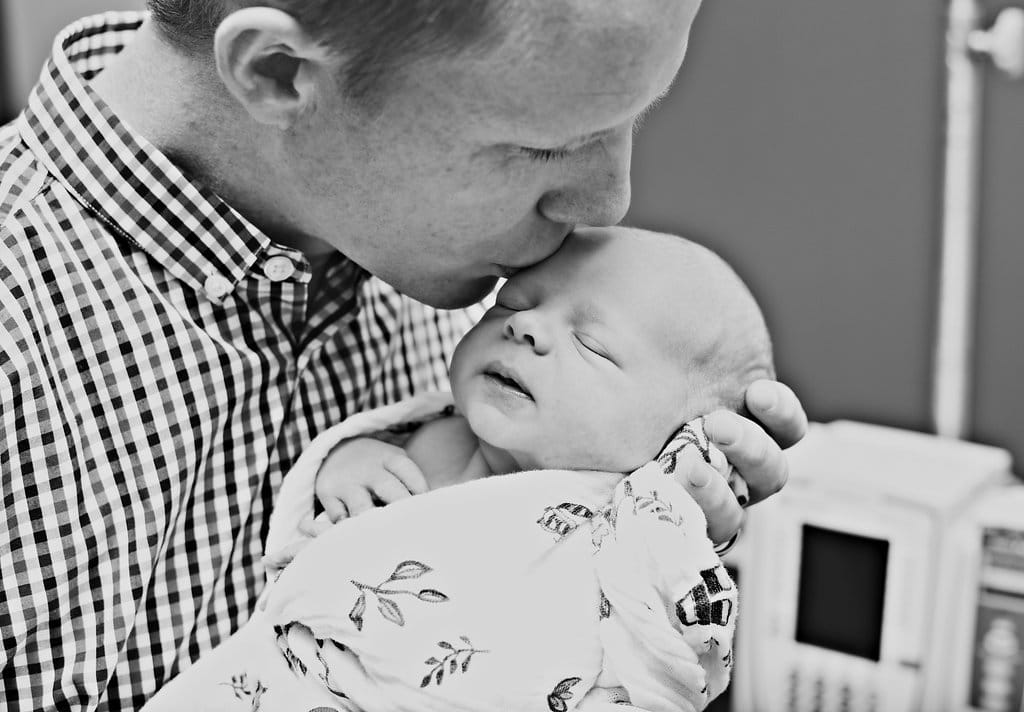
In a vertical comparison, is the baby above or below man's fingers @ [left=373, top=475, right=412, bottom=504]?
above

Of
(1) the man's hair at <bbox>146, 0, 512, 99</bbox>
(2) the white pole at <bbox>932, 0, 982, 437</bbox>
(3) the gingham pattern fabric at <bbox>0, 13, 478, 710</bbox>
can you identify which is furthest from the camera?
(2) the white pole at <bbox>932, 0, 982, 437</bbox>

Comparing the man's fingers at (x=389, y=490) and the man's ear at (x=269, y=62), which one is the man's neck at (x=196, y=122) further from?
the man's fingers at (x=389, y=490)

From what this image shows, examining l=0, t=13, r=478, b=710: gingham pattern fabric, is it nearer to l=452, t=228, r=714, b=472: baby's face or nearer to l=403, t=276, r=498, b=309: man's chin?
l=403, t=276, r=498, b=309: man's chin

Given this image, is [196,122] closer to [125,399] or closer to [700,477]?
[125,399]

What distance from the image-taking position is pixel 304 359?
132cm

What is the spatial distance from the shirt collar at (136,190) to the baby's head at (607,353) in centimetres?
28

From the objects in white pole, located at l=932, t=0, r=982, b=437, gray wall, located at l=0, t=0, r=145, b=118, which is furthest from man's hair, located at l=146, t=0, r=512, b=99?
gray wall, located at l=0, t=0, r=145, b=118

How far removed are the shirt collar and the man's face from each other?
0.30 feet

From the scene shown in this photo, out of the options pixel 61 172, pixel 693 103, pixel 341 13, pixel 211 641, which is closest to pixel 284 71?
pixel 341 13

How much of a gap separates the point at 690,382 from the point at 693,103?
208cm

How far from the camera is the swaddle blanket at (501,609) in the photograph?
104 centimetres

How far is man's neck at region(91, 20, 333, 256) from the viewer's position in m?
1.20

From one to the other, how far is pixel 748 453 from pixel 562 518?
0.21 meters

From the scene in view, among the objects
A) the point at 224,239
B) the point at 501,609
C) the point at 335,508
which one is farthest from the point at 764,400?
the point at 224,239
